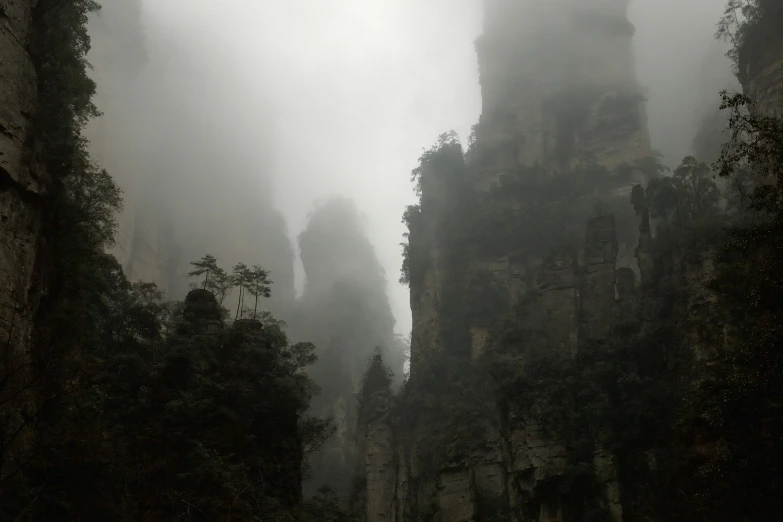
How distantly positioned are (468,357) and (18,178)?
29.7m

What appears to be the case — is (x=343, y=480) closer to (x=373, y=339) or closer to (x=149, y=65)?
(x=373, y=339)

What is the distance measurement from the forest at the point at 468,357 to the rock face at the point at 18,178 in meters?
0.20

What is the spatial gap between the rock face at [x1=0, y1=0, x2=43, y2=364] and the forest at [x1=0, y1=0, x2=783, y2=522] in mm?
196

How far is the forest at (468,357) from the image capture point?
1452 centimetres

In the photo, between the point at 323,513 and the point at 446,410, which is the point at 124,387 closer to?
the point at 323,513

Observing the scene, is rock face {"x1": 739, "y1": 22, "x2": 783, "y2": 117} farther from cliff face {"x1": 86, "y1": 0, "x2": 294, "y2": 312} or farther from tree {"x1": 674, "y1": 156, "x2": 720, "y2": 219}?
cliff face {"x1": 86, "y1": 0, "x2": 294, "y2": 312}

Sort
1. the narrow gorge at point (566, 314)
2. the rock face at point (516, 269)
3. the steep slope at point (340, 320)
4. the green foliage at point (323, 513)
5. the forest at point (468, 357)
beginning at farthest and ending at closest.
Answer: the steep slope at point (340, 320)
the rock face at point (516, 269)
the narrow gorge at point (566, 314)
the green foliage at point (323, 513)
the forest at point (468, 357)

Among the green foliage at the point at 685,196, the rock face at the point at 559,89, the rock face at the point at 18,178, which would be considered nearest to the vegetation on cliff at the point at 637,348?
the green foliage at the point at 685,196

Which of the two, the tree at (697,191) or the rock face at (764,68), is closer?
the rock face at (764,68)

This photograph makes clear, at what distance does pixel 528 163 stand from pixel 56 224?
121 feet

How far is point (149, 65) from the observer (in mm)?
75125

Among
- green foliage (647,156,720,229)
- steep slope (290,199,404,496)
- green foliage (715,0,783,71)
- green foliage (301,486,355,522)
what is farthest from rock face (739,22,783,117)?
steep slope (290,199,404,496)

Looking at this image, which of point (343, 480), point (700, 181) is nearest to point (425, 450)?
point (343, 480)

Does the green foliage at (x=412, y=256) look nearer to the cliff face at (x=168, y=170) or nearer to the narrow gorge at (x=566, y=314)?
the narrow gorge at (x=566, y=314)
